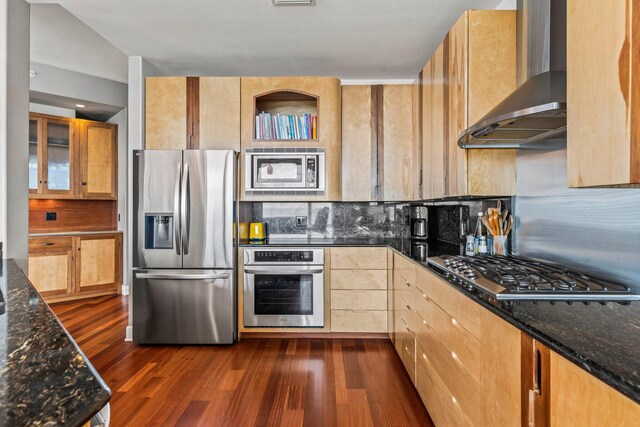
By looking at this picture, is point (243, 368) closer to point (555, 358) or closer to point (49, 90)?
point (555, 358)

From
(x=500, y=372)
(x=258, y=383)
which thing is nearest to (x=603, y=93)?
(x=500, y=372)

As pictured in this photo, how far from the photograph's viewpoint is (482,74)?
6.72 feet

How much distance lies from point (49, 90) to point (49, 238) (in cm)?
173

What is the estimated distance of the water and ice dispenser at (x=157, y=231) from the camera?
10.3 ft

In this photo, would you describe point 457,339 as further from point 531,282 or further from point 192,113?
point 192,113

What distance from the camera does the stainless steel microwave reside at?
335 cm

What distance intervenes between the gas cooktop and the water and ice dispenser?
2307 millimetres

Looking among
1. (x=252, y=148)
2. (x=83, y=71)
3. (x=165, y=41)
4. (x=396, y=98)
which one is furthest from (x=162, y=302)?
(x=83, y=71)

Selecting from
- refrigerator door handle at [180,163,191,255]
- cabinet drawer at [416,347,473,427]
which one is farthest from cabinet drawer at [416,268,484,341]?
refrigerator door handle at [180,163,191,255]

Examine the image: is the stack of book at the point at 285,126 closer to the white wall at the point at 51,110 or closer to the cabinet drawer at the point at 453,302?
the cabinet drawer at the point at 453,302

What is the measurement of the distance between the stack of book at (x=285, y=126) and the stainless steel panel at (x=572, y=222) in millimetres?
1848

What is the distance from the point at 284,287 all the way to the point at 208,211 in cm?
93

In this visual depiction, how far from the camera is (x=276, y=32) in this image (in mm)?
2885

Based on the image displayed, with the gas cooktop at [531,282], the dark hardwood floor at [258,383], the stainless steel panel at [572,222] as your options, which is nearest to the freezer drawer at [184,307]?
the dark hardwood floor at [258,383]
